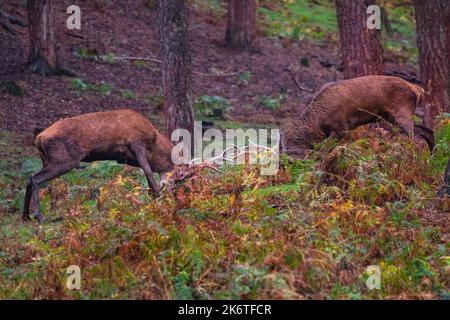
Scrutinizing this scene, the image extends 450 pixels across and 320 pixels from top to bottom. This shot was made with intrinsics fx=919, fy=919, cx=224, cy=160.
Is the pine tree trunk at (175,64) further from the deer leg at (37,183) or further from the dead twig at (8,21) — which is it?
the dead twig at (8,21)

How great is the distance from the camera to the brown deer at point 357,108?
41.4 feet

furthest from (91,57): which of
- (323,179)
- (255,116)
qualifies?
(323,179)

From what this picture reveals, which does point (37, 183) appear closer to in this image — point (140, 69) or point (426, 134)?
point (426, 134)

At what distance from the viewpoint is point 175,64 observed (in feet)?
45.5

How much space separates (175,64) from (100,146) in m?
2.41

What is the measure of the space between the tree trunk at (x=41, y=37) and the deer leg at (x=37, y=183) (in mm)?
8808

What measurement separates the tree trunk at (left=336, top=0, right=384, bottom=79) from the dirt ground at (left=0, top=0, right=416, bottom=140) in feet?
17.0

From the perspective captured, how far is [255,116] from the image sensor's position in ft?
66.9

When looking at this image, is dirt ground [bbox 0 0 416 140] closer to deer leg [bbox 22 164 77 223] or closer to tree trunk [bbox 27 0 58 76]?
tree trunk [bbox 27 0 58 76]

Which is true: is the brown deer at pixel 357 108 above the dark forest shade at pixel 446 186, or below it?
above

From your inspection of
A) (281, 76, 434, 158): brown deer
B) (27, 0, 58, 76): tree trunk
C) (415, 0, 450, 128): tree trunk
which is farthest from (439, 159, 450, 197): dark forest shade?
(27, 0, 58, 76): tree trunk

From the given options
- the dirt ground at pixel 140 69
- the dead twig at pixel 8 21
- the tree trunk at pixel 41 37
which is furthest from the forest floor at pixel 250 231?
the dead twig at pixel 8 21

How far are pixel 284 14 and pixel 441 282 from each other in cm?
2299
